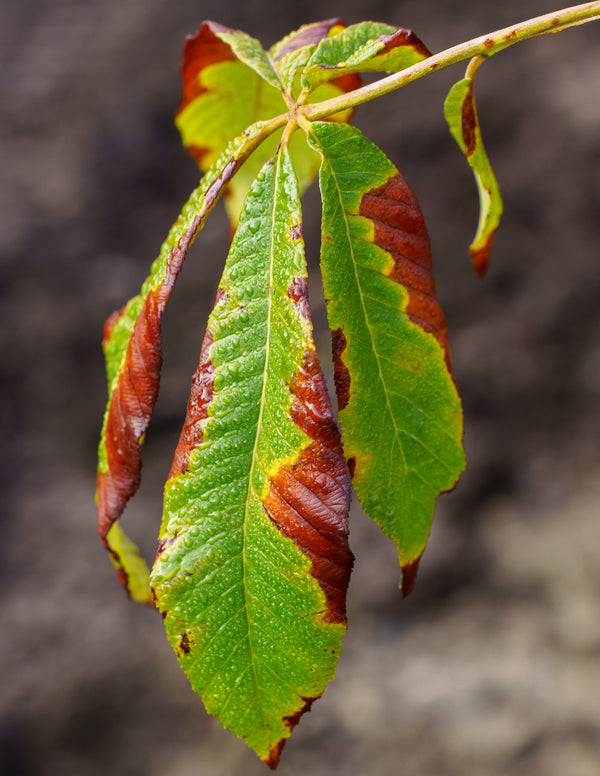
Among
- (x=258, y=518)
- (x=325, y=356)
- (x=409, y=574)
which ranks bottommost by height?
(x=325, y=356)

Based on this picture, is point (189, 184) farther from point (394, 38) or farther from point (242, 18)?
point (394, 38)

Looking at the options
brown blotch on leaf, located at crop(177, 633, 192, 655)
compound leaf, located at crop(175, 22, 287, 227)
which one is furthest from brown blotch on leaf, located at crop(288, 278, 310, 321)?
compound leaf, located at crop(175, 22, 287, 227)

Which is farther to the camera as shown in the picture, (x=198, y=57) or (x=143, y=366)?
(x=198, y=57)

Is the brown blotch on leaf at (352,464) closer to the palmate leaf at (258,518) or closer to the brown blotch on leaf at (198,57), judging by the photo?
the palmate leaf at (258,518)

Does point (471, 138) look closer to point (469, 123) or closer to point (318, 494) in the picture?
point (469, 123)

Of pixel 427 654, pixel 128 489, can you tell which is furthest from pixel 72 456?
pixel 128 489

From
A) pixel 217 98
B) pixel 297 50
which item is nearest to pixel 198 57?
pixel 217 98

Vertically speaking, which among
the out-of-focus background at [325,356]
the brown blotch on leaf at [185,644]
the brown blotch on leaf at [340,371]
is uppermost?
the brown blotch on leaf at [340,371]

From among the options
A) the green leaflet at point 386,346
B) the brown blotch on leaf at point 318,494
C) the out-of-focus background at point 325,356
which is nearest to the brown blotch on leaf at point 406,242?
the green leaflet at point 386,346
